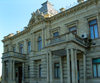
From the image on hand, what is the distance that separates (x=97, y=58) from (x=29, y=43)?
564 inches

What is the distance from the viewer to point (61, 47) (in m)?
17.0

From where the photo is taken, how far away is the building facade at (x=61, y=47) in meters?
17.0

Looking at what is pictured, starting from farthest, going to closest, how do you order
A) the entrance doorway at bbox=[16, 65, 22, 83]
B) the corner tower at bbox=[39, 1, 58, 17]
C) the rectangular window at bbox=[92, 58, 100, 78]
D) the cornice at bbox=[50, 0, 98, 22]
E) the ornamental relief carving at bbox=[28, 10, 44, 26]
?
the entrance doorway at bbox=[16, 65, 22, 83] < the corner tower at bbox=[39, 1, 58, 17] < the ornamental relief carving at bbox=[28, 10, 44, 26] < the cornice at bbox=[50, 0, 98, 22] < the rectangular window at bbox=[92, 58, 100, 78]

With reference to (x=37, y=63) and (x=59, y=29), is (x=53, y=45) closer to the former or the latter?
(x=59, y=29)

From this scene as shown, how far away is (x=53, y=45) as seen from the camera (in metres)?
17.9

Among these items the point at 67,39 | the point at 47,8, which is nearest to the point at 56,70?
the point at 67,39

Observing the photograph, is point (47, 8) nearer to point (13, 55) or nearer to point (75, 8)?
point (75, 8)

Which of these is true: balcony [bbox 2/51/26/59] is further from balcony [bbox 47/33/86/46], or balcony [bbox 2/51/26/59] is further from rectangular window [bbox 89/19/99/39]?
rectangular window [bbox 89/19/99/39]

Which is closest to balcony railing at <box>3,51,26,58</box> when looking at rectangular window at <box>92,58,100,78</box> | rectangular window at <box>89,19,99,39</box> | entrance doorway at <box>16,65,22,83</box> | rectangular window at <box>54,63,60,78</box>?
entrance doorway at <box>16,65,22,83</box>

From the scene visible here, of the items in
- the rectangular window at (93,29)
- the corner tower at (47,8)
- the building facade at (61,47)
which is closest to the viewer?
the building facade at (61,47)

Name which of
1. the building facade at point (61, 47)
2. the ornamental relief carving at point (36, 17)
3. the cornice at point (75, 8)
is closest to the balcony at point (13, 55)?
the building facade at point (61, 47)

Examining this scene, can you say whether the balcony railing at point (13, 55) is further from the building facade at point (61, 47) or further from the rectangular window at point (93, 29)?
the rectangular window at point (93, 29)

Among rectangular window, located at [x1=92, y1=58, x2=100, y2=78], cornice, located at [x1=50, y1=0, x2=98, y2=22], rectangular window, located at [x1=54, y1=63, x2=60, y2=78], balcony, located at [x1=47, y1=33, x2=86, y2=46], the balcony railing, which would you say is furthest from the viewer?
the balcony railing

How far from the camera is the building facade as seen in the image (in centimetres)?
1705
